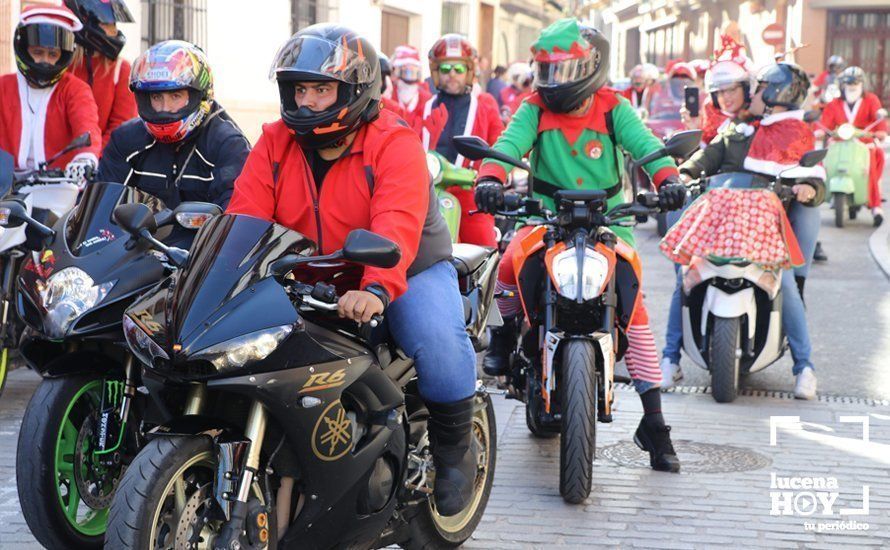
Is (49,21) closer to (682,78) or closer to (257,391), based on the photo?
(257,391)

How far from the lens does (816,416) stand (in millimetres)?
7578

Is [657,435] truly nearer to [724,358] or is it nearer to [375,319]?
[724,358]

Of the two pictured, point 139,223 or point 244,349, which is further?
point 139,223

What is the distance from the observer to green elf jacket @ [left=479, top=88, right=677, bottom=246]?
649cm

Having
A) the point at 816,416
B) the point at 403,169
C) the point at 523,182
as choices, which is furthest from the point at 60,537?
the point at 523,182

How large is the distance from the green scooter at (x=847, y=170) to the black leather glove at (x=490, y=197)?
12982 mm

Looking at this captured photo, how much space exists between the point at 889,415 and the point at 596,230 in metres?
2.55

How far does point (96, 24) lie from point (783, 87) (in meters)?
4.15

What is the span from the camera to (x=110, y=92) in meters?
8.56

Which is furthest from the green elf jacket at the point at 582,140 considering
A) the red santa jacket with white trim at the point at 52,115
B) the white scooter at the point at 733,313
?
the red santa jacket with white trim at the point at 52,115

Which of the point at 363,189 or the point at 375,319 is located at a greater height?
the point at 363,189

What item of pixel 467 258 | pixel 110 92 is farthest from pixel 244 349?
pixel 110 92

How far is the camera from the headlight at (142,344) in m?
3.67

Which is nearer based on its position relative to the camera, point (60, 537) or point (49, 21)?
point (60, 537)
